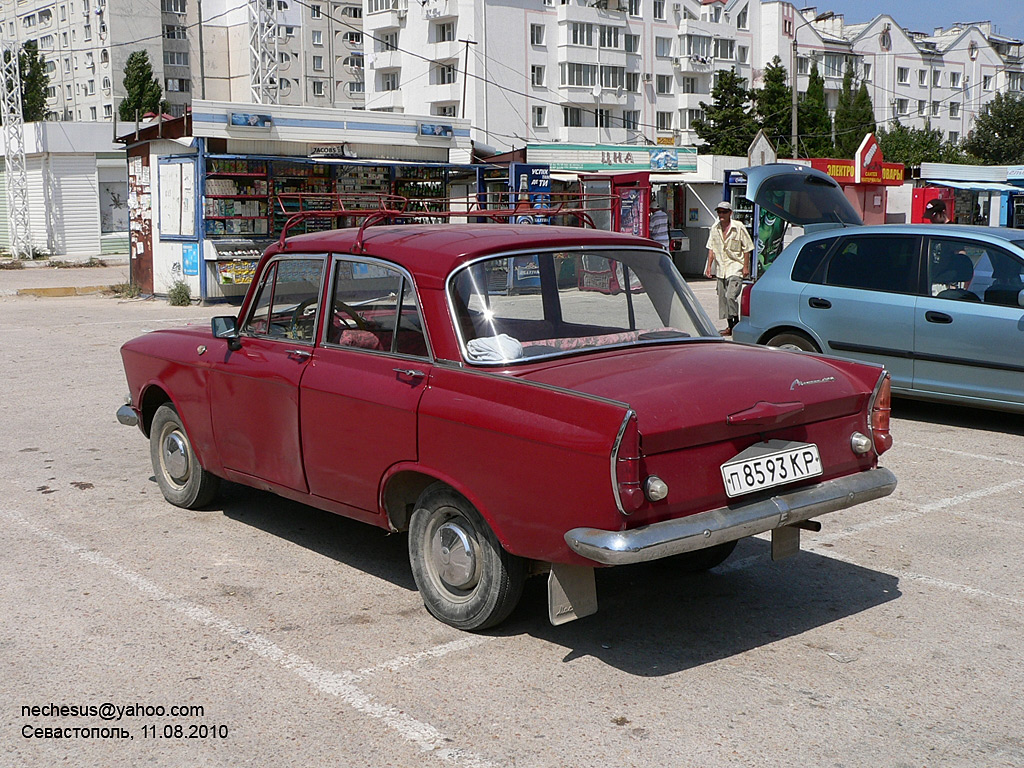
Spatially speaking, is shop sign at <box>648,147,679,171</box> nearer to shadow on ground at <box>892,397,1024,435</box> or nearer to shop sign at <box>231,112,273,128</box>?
shop sign at <box>231,112,273,128</box>

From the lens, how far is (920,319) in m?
8.91

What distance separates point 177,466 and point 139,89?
7798 centimetres

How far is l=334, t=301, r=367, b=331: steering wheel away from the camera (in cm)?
522

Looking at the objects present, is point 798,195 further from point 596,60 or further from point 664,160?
point 596,60

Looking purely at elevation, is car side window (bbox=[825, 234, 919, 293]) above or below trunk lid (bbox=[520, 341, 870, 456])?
above

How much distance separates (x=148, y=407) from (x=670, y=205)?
79.0ft

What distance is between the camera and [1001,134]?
239 ft

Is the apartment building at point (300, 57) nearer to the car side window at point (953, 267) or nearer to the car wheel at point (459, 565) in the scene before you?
the car side window at point (953, 267)

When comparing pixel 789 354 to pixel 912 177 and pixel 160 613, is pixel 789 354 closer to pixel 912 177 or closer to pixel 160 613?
pixel 160 613

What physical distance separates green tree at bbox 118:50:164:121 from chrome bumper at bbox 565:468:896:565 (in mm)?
79237

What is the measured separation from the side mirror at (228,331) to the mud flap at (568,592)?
2473mm

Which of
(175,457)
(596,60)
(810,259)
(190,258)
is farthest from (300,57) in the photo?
(175,457)

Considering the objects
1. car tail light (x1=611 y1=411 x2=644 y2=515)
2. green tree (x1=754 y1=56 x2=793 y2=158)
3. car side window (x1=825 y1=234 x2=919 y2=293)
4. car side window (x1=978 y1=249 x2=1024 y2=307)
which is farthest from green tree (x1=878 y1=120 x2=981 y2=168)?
car tail light (x1=611 y1=411 x2=644 y2=515)

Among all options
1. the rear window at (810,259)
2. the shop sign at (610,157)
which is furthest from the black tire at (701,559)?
the shop sign at (610,157)
